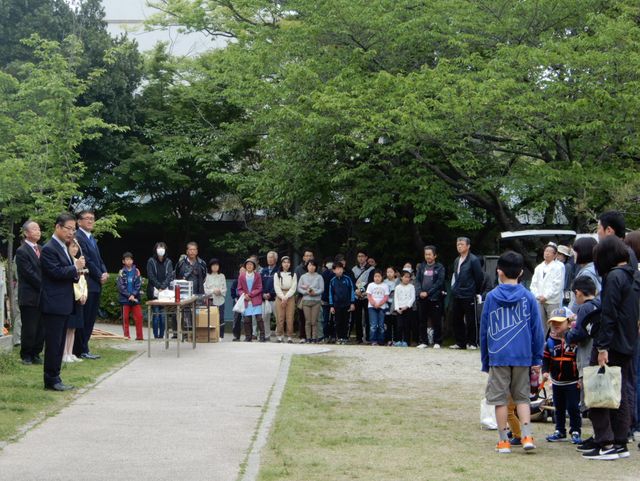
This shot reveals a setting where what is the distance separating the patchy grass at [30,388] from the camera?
8797 mm

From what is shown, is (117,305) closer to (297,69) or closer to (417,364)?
(297,69)

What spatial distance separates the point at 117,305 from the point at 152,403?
16.2 meters

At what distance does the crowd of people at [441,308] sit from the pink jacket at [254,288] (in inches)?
1.0

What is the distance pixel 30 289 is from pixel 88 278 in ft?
5.33

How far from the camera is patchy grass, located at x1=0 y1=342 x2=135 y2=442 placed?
8797mm

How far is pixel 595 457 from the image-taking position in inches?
305

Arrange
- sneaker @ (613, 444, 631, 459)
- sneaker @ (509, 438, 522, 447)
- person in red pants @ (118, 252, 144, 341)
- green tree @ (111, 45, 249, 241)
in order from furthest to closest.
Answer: green tree @ (111, 45, 249, 241) < person in red pants @ (118, 252, 144, 341) < sneaker @ (509, 438, 522, 447) < sneaker @ (613, 444, 631, 459)

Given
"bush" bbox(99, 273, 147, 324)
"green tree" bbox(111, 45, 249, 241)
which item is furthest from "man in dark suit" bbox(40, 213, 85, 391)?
"green tree" bbox(111, 45, 249, 241)

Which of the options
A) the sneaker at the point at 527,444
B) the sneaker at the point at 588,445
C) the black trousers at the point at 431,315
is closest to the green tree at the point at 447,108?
the black trousers at the point at 431,315

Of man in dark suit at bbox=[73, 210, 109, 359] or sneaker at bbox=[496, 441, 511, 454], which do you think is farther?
man in dark suit at bbox=[73, 210, 109, 359]

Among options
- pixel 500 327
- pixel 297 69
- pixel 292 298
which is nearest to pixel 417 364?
pixel 292 298

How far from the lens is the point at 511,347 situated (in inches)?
317

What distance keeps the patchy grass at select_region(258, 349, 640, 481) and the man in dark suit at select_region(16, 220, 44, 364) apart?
3.39 m

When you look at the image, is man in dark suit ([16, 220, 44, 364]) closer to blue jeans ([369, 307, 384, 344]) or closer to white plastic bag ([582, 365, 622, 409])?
white plastic bag ([582, 365, 622, 409])
